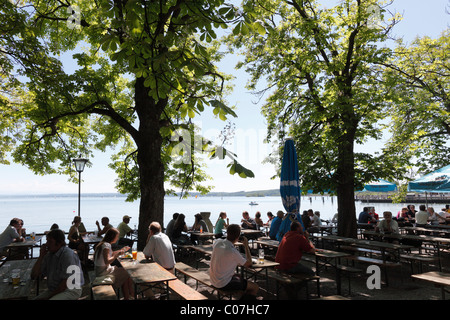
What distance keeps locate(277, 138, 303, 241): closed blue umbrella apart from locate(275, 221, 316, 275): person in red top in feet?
5.68

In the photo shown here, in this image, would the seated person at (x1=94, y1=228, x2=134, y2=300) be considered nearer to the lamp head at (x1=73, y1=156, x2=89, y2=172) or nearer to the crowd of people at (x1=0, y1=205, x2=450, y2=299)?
the crowd of people at (x1=0, y1=205, x2=450, y2=299)

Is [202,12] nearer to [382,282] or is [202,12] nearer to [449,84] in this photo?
[382,282]

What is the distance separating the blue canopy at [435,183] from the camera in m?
10.1

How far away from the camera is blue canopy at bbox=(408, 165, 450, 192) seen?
10097 mm

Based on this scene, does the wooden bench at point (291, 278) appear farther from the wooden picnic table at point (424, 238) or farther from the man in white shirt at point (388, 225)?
the man in white shirt at point (388, 225)

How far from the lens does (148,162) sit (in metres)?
8.39

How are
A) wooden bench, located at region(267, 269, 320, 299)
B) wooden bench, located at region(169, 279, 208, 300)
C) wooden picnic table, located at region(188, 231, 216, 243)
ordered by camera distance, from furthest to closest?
wooden picnic table, located at region(188, 231, 216, 243) → wooden bench, located at region(267, 269, 320, 299) → wooden bench, located at region(169, 279, 208, 300)

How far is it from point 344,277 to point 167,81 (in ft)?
23.8

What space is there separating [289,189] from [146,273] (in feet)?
14.4

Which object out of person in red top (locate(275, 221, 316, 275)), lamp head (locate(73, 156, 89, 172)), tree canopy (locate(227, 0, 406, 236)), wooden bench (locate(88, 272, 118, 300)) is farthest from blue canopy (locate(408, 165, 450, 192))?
lamp head (locate(73, 156, 89, 172))

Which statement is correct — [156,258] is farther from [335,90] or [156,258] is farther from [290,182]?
[335,90]
